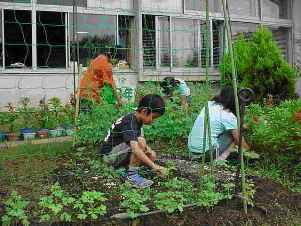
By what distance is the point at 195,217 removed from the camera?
3727mm

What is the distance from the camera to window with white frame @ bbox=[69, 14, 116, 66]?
1051cm

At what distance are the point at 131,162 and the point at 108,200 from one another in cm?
79

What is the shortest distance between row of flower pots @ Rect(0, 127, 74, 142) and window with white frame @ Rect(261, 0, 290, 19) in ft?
25.9

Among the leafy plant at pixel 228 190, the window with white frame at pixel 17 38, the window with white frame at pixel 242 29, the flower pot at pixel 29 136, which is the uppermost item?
the window with white frame at pixel 242 29

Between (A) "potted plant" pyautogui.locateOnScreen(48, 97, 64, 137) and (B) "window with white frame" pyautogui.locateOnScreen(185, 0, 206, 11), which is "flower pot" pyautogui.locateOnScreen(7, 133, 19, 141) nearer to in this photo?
(A) "potted plant" pyautogui.locateOnScreen(48, 97, 64, 137)

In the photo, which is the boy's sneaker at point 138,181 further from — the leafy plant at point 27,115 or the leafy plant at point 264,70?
the leafy plant at point 264,70

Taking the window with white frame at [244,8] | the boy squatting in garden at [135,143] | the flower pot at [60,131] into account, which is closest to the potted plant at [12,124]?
the flower pot at [60,131]

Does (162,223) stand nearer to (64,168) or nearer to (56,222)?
(56,222)

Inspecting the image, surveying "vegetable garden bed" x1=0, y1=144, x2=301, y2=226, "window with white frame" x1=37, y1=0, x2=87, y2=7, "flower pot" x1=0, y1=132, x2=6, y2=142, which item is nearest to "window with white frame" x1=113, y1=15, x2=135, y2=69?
"window with white frame" x1=37, y1=0, x2=87, y2=7

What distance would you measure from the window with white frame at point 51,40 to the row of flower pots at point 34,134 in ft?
9.06

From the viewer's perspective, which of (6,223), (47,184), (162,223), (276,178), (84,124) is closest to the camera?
(6,223)

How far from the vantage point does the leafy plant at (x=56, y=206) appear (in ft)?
10.9

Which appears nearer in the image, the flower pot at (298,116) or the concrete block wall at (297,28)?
the flower pot at (298,116)

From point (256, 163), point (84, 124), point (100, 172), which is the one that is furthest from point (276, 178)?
point (84, 124)
